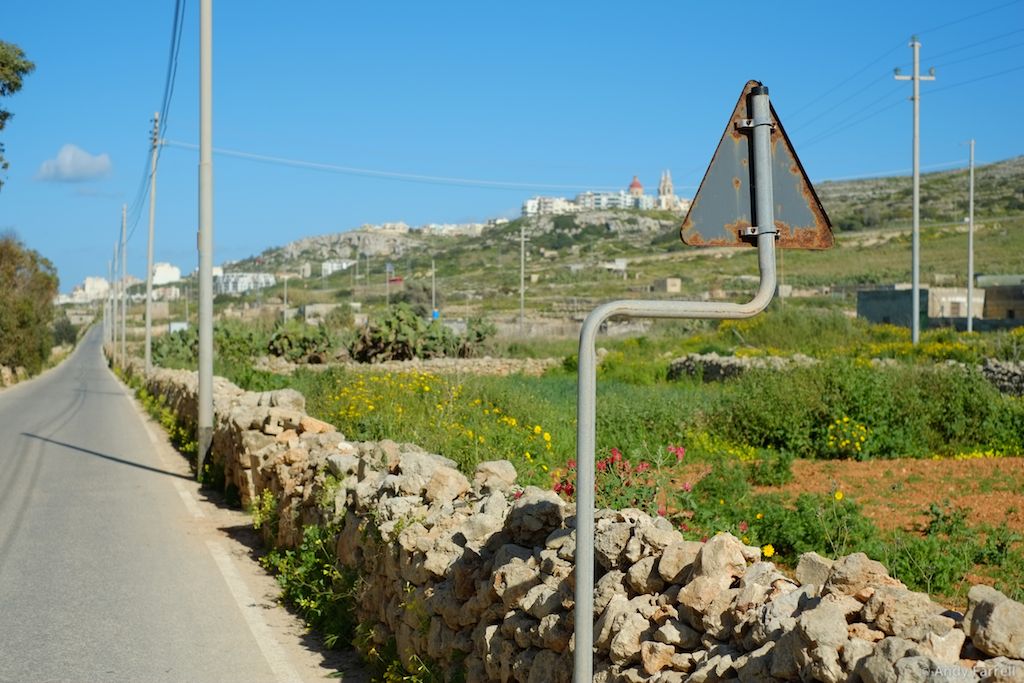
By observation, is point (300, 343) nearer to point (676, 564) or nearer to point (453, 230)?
point (676, 564)

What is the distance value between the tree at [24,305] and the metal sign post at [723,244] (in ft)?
182

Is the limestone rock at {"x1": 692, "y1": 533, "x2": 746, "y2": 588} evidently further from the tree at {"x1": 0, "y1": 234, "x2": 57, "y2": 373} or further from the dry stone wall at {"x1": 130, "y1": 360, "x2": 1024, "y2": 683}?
the tree at {"x1": 0, "y1": 234, "x2": 57, "y2": 373}

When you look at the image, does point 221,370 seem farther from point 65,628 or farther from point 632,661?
point 632,661

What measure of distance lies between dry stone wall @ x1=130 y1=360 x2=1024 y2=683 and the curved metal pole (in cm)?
40

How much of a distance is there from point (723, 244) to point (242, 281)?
566 ft

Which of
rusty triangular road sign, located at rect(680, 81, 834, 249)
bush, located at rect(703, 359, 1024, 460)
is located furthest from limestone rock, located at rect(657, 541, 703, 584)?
Answer: bush, located at rect(703, 359, 1024, 460)

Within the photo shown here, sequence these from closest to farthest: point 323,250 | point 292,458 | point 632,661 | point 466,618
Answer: point 632,661 → point 466,618 → point 292,458 → point 323,250

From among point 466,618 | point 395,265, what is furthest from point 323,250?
point 466,618

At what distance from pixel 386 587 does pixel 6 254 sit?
2749 inches

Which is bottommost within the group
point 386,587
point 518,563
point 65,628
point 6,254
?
point 65,628

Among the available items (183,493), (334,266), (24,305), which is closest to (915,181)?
(183,493)

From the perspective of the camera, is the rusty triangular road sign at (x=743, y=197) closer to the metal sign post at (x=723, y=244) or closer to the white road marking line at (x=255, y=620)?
the metal sign post at (x=723, y=244)

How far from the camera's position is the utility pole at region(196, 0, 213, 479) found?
16734 millimetres

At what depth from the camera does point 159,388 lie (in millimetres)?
31562
